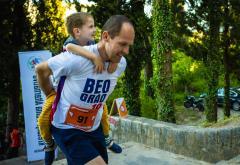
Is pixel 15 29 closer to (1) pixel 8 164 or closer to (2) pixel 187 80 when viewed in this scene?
(1) pixel 8 164

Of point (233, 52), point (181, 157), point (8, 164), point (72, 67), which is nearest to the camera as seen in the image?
point (72, 67)

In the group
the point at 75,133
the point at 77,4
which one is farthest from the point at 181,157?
the point at 77,4

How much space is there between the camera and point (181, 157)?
759 cm

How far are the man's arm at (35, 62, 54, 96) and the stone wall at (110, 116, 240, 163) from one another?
444cm

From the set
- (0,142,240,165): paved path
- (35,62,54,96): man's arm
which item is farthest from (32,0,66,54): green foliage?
(35,62,54,96): man's arm

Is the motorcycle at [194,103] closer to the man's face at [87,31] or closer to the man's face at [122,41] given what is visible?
the man's face at [87,31]

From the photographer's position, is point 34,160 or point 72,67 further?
point 34,160

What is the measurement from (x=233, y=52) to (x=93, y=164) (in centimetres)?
2089

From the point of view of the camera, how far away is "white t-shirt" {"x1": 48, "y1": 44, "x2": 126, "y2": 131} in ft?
9.93

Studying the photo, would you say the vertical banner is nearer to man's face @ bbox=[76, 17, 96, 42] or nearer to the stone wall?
the stone wall

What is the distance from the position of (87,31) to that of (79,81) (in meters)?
0.73

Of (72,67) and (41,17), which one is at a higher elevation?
(41,17)

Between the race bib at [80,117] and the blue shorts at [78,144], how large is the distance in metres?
0.05

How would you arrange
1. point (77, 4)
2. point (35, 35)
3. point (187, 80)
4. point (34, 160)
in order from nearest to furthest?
point (34, 160) → point (77, 4) → point (35, 35) → point (187, 80)
